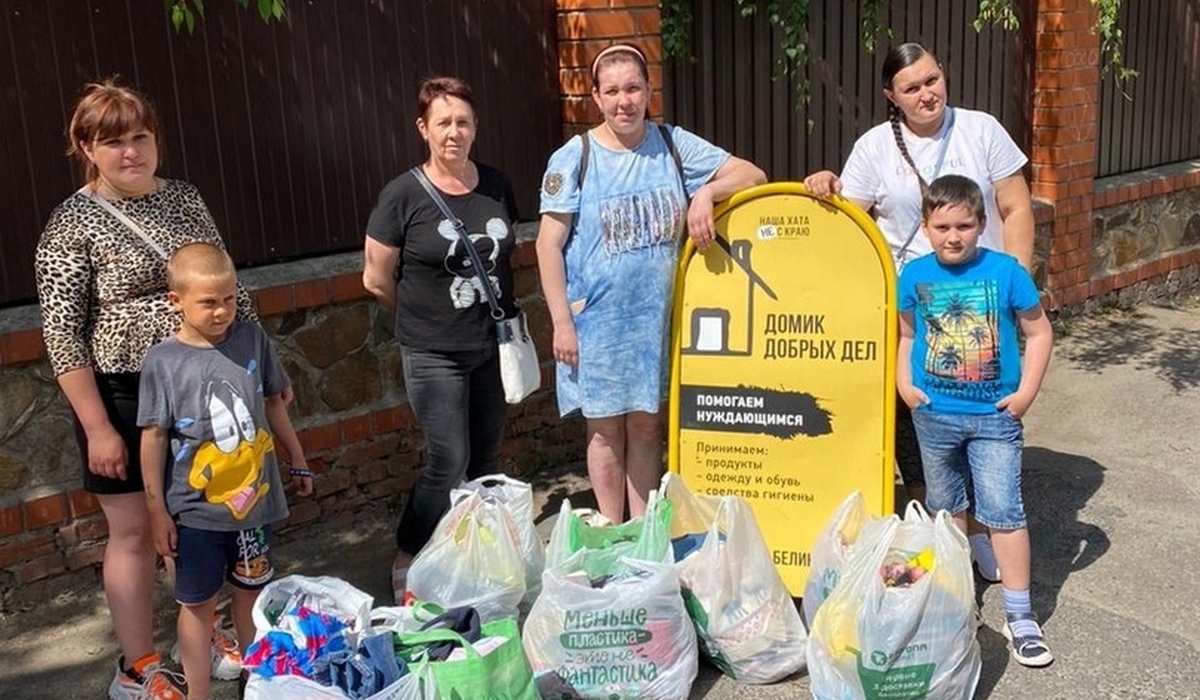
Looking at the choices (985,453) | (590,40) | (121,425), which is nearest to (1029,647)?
(985,453)

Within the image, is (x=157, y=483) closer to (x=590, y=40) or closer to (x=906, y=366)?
(x=906, y=366)

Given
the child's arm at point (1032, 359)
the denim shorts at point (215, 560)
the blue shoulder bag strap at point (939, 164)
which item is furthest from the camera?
the blue shoulder bag strap at point (939, 164)

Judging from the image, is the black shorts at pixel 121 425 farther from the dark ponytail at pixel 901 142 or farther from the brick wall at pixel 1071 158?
the brick wall at pixel 1071 158

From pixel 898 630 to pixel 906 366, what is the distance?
3.14ft

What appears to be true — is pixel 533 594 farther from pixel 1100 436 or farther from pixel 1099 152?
pixel 1099 152

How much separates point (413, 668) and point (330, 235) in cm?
230

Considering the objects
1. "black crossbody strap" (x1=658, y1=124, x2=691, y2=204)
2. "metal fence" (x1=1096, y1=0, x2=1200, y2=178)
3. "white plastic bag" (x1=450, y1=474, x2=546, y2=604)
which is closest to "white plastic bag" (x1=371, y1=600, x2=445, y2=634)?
"white plastic bag" (x1=450, y1=474, x2=546, y2=604)

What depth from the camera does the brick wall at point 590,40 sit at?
17.0 ft

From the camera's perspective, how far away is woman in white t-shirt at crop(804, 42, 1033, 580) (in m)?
3.99

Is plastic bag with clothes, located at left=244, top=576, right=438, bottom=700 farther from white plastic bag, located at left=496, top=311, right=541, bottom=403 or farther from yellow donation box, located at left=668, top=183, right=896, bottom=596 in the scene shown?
yellow donation box, located at left=668, top=183, right=896, bottom=596

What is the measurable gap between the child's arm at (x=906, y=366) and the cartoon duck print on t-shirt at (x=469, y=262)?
130cm

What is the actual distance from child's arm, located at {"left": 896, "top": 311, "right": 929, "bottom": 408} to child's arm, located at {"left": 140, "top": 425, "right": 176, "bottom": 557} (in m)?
2.18

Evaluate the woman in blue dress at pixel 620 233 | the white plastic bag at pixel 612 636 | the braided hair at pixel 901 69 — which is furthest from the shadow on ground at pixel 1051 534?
the braided hair at pixel 901 69

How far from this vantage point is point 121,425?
3.40 metres
